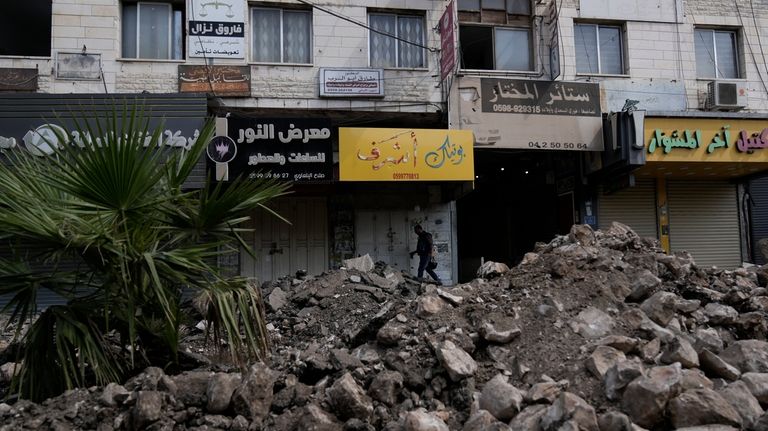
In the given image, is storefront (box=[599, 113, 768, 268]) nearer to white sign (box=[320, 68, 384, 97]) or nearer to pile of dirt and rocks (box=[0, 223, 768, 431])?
white sign (box=[320, 68, 384, 97])

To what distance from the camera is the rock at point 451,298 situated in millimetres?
5648

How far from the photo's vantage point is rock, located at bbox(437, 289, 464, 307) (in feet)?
18.5

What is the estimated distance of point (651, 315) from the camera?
17.4ft

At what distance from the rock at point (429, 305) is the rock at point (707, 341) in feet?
7.26

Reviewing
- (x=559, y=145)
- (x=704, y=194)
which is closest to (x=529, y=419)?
(x=559, y=145)

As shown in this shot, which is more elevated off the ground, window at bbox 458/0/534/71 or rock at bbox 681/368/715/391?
window at bbox 458/0/534/71

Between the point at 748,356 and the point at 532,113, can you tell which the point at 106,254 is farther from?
the point at 532,113

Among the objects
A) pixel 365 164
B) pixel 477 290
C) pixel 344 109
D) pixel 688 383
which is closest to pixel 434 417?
pixel 688 383

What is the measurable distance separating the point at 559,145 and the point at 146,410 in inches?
439

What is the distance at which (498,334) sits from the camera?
489cm

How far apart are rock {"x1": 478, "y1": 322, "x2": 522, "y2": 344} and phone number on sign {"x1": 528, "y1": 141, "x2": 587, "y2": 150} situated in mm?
8655

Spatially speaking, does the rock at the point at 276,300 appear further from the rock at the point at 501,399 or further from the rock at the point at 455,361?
the rock at the point at 501,399

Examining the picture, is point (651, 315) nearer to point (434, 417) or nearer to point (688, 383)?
point (688, 383)

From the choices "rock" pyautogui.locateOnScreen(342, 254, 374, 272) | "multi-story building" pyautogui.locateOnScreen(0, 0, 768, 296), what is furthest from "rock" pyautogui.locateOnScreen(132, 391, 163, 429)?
"multi-story building" pyautogui.locateOnScreen(0, 0, 768, 296)
